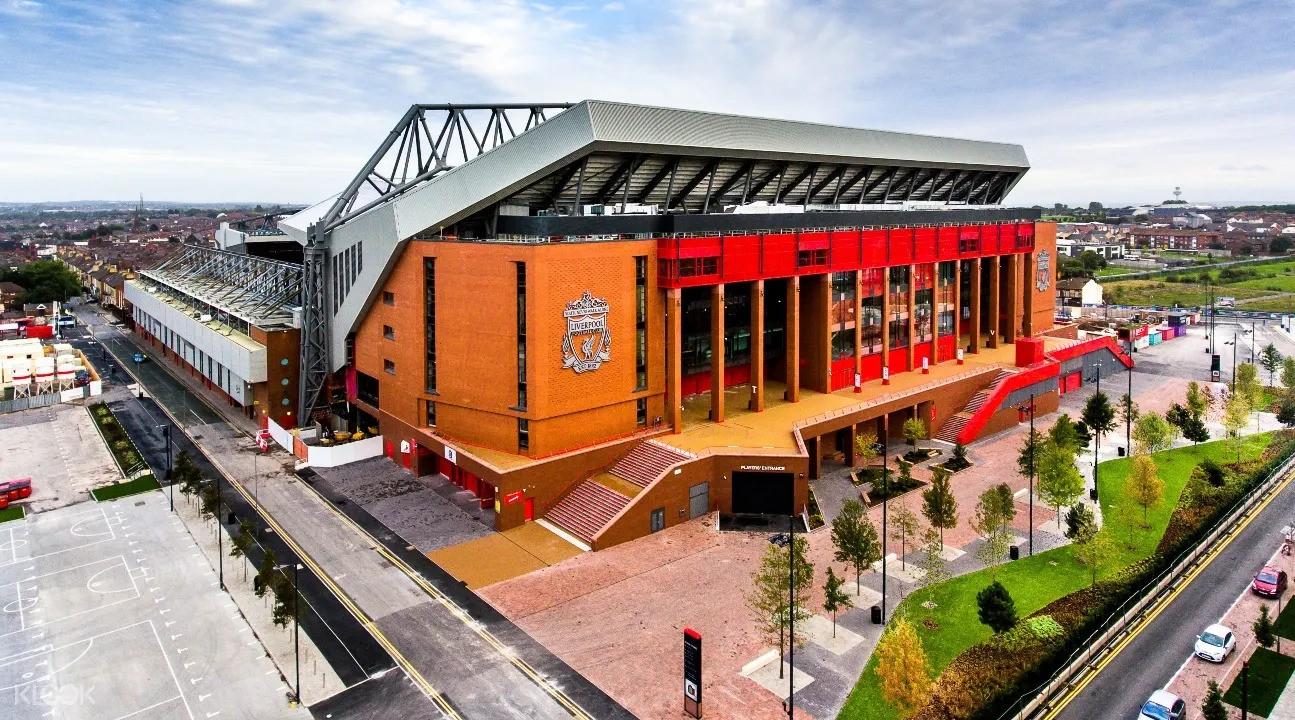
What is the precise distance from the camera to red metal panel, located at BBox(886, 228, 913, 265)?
68.9 meters

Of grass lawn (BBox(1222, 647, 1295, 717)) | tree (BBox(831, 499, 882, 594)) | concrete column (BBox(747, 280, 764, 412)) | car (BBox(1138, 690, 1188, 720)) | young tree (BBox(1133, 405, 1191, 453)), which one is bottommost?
grass lawn (BBox(1222, 647, 1295, 717))

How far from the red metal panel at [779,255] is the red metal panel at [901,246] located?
13.2 metres

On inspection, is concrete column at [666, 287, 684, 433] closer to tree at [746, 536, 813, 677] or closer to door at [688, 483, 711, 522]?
door at [688, 483, 711, 522]

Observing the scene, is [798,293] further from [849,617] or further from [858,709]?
[858,709]

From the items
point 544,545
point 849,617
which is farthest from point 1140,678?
point 544,545

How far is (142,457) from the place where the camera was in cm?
6200

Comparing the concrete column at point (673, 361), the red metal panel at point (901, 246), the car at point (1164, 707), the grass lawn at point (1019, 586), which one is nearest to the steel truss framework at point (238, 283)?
the concrete column at point (673, 361)

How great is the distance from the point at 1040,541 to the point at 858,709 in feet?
69.7

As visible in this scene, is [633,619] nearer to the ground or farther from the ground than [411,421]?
nearer to the ground

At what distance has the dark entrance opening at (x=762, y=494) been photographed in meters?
49.3

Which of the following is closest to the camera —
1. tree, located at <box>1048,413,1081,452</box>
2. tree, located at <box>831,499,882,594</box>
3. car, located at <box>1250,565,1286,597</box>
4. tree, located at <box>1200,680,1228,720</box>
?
tree, located at <box>1200,680,1228,720</box>

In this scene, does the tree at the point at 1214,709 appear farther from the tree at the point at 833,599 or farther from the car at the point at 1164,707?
the tree at the point at 833,599

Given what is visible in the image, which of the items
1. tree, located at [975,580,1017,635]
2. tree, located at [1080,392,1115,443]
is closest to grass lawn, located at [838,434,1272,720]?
tree, located at [975,580,1017,635]

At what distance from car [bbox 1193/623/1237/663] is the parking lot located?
3499 cm
